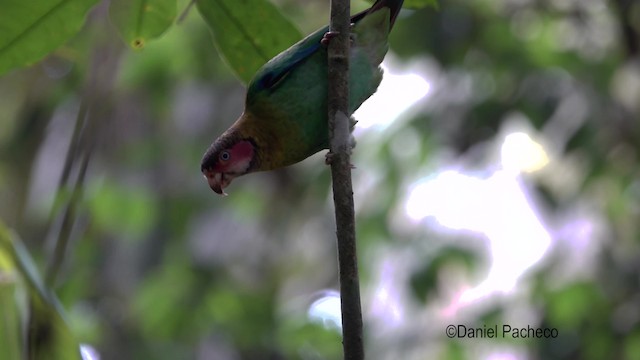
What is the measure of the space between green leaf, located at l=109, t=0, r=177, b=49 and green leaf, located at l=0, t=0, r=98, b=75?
120mm

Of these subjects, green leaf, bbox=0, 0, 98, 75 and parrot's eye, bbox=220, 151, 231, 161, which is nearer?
green leaf, bbox=0, 0, 98, 75

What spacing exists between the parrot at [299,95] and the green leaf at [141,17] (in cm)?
36

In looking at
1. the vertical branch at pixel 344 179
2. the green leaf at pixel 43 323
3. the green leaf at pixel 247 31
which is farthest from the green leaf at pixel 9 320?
the vertical branch at pixel 344 179

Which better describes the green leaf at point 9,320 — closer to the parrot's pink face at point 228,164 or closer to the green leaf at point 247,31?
the parrot's pink face at point 228,164

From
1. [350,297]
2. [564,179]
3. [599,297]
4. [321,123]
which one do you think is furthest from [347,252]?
[564,179]

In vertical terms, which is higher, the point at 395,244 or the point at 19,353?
the point at 395,244

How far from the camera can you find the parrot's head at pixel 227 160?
7.68ft

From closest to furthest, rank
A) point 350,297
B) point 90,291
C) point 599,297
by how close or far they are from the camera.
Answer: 1. point 350,297
2. point 599,297
3. point 90,291

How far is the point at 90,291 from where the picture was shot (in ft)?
19.8

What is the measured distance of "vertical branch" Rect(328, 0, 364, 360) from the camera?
1540 mm

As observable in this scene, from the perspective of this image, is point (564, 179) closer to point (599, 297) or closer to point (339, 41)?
point (599, 297)

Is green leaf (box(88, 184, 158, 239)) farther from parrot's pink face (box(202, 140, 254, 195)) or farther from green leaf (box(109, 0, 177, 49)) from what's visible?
green leaf (box(109, 0, 177, 49))

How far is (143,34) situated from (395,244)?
3269mm

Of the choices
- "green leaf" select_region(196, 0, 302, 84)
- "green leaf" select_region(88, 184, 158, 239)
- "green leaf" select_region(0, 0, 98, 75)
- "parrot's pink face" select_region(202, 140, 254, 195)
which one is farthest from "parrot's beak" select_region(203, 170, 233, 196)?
"green leaf" select_region(88, 184, 158, 239)
